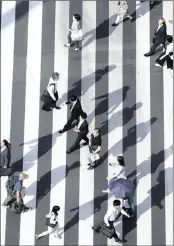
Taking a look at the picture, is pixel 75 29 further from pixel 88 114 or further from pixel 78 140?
pixel 78 140

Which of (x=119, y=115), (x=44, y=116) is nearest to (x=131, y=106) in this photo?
(x=119, y=115)

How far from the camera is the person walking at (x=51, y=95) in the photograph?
20.4m

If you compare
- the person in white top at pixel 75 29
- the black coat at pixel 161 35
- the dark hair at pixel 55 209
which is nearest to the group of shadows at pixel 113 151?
the person in white top at pixel 75 29

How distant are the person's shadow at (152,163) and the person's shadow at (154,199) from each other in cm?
37

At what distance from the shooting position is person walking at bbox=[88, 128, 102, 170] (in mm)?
19875

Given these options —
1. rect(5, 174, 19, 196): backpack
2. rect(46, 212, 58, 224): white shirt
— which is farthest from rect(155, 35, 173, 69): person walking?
rect(46, 212, 58, 224): white shirt

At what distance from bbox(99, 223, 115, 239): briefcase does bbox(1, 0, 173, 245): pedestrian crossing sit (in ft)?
1.44

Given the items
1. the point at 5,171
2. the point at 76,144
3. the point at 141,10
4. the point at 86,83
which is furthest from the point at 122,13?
the point at 5,171

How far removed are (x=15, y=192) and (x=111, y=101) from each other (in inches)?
207

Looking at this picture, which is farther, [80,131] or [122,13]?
[122,13]

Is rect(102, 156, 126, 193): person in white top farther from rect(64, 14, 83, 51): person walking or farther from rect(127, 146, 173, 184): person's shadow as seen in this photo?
rect(64, 14, 83, 51): person walking

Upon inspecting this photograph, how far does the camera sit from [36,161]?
21172mm

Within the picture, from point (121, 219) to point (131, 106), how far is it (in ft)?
14.3

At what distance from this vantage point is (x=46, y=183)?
68.6 feet
